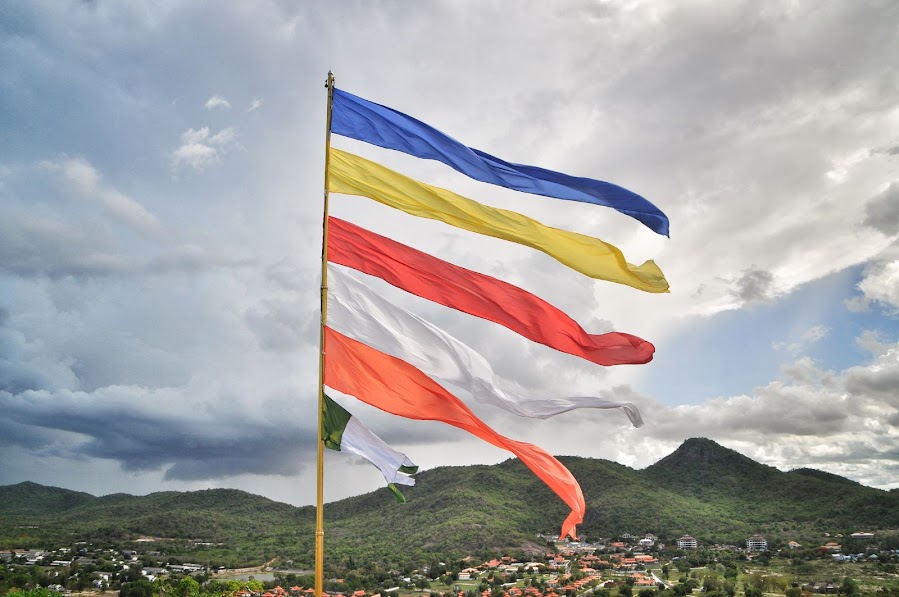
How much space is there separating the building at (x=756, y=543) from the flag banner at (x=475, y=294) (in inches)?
2731

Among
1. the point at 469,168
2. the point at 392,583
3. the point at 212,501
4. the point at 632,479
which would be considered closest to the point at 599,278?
the point at 469,168

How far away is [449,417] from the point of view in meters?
8.13

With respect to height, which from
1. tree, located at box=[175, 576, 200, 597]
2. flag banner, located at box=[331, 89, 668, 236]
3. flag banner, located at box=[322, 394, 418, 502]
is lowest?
tree, located at box=[175, 576, 200, 597]

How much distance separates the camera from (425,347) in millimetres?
8195

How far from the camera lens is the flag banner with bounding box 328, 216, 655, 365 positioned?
8.27 m

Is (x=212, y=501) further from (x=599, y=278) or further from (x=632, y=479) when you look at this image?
(x=599, y=278)

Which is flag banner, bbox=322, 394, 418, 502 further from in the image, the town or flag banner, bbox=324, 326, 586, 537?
the town

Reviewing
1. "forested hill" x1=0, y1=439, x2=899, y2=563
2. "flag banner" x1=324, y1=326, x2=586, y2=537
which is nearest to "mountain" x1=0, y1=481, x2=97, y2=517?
"forested hill" x1=0, y1=439, x2=899, y2=563

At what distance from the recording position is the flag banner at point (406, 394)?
7945 millimetres

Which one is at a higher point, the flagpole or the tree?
the flagpole

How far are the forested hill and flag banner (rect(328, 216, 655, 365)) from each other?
50674 millimetres

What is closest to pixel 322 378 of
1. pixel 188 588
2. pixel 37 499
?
pixel 188 588

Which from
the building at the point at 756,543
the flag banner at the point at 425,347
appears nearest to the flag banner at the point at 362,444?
the flag banner at the point at 425,347

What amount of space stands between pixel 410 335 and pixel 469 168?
2179 millimetres
